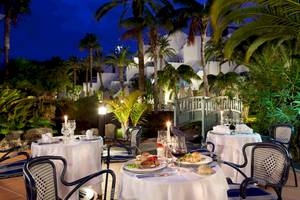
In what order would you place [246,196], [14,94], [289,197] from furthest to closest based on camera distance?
[14,94]
[289,197]
[246,196]

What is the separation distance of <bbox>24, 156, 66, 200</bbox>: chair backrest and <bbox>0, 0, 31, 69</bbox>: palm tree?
52.4ft

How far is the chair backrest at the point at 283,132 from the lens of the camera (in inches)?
228

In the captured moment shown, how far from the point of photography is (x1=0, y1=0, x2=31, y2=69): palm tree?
17359 millimetres

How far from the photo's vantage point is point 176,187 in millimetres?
2441

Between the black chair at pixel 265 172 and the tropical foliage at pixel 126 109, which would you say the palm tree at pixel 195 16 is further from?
the black chair at pixel 265 172

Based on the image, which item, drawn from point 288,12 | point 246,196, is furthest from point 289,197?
point 288,12

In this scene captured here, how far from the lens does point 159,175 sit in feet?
8.63

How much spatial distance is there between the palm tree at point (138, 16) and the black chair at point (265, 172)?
39.7 feet

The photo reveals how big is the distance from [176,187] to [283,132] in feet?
13.6

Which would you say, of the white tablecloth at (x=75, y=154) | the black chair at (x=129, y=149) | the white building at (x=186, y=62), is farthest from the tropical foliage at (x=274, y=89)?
the white building at (x=186, y=62)

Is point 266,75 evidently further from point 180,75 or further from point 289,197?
point 180,75

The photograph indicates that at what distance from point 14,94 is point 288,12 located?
28.7ft

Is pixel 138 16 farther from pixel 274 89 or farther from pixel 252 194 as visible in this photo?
pixel 252 194

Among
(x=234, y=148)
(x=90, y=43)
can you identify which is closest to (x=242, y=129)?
(x=234, y=148)
